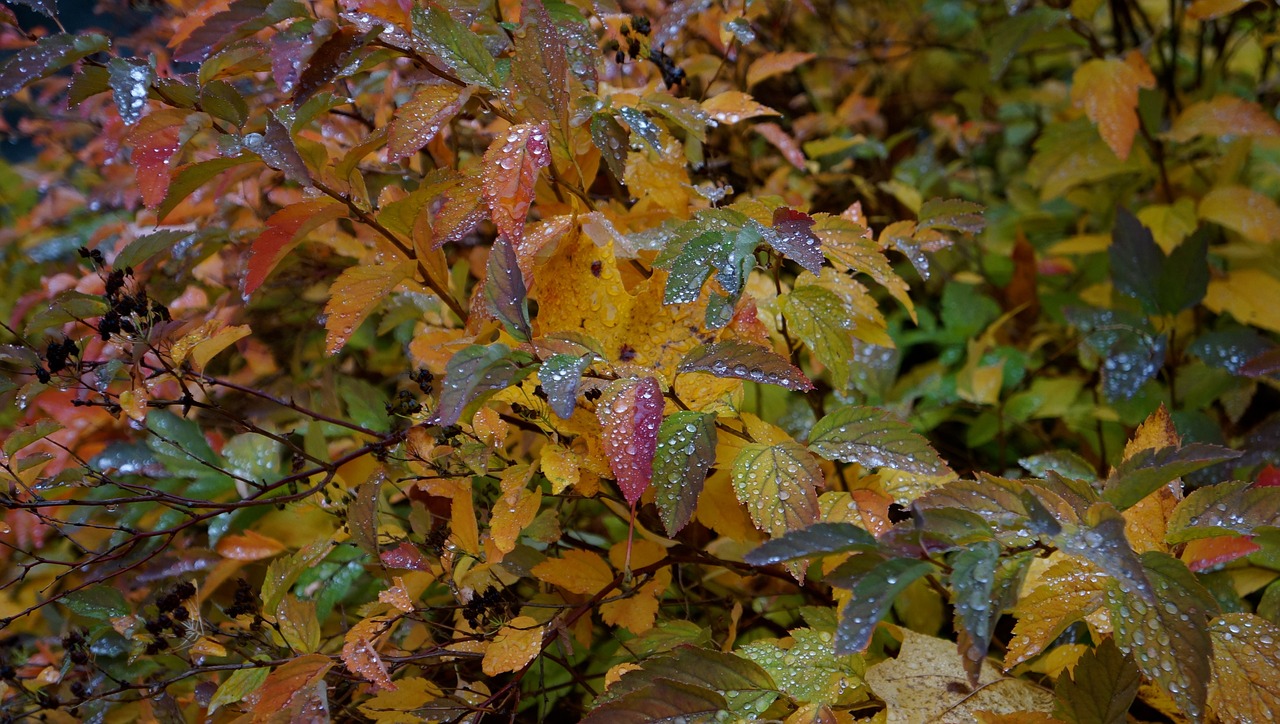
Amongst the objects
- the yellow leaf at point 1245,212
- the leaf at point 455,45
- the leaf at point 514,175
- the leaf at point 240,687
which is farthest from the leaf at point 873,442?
the yellow leaf at point 1245,212

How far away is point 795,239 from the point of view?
705mm

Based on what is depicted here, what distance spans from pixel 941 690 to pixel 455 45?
767mm

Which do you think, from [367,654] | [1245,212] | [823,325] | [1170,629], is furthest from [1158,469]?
[1245,212]

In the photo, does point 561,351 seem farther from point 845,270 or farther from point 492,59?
point 845,270

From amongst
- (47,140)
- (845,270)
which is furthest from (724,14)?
(47,140)

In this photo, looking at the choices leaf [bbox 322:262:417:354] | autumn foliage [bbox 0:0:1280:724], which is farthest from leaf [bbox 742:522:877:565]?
leaf [bbox 322:262:417:354]

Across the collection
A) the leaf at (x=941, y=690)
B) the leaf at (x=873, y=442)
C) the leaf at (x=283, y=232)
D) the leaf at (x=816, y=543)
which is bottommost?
the leaf at (x=941, y=690)

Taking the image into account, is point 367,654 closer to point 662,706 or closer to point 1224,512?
point 662,706

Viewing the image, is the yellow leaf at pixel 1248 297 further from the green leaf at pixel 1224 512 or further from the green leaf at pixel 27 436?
the green leaf at pixel 27 436

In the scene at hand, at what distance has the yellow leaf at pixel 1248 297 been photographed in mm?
1343

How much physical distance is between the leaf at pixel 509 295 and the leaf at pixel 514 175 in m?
0.06

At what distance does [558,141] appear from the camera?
78cm

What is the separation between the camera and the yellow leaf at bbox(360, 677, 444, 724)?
77 cm

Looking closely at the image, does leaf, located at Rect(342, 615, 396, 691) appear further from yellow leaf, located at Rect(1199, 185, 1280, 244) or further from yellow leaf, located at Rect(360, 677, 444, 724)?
yellow leaf, located at Rect(1199, 185, 1280, 244)
